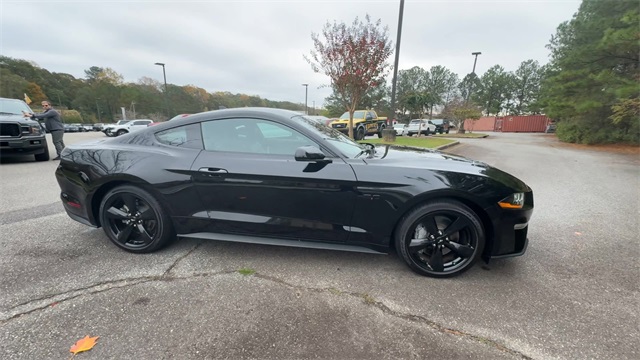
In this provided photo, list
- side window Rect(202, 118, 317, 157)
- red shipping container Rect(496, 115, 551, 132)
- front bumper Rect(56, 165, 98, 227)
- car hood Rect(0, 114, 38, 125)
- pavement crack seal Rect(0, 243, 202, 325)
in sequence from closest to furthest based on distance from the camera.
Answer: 1. pavement crack seal Rect(0, 243, 202, 325)
2. side window Rect(202, 118, 317, 157)
3. front bumper Rect(56, 165, 98, 227)
4. car hood Rect(0, 114, 38, 125)
5. red shipping container Rect(496, 115, 551, 132)

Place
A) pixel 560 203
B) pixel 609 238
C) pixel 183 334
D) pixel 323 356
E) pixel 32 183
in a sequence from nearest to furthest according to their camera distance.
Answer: pixel 323 356 → pixel 183 334 → pixel 609 238 → pixel 560 203 → pixel 32 183

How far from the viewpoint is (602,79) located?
37.3 ft

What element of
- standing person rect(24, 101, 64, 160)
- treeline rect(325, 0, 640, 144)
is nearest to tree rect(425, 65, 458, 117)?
treeline rect(325, 0, 640, 144)

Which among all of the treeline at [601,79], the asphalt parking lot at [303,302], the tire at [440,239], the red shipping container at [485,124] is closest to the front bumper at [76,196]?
the asphalt parking lot at [303,302]

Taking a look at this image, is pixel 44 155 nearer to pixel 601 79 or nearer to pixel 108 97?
pixel 601 79

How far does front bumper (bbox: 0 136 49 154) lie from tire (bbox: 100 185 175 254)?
6601 mm

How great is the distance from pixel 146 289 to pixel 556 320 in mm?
2977

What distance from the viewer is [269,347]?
65.4 inches

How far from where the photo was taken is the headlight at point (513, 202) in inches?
88.6

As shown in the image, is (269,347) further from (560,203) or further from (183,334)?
(560,203)

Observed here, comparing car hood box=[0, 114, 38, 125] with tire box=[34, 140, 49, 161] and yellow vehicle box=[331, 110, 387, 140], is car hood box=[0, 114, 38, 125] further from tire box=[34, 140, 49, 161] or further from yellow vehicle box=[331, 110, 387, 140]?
yellow vehicle box=[331, 110, 387, 140]

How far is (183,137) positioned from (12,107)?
27.3ft

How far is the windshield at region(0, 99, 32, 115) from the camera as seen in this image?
7.14 m

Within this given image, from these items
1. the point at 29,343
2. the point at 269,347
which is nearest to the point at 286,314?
the point at 269,347
